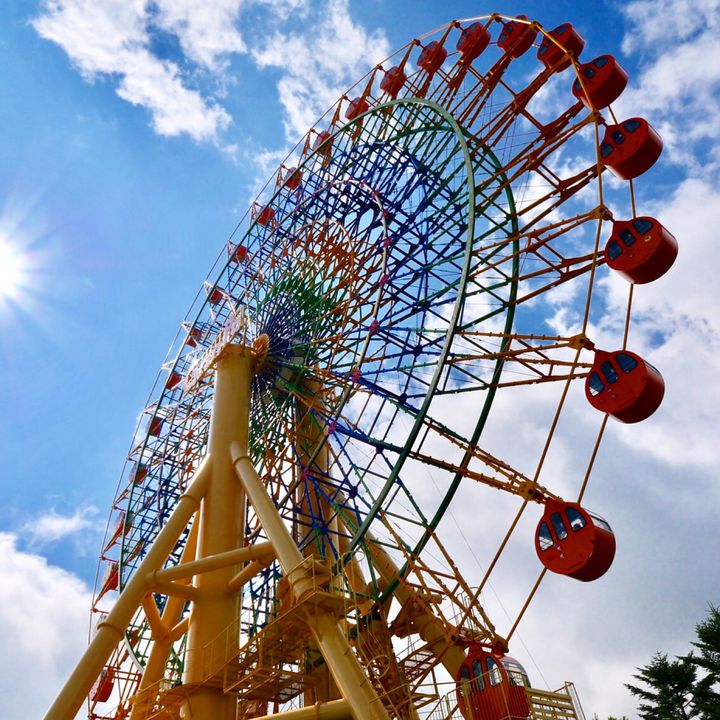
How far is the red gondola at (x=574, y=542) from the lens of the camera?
12337 millimetres

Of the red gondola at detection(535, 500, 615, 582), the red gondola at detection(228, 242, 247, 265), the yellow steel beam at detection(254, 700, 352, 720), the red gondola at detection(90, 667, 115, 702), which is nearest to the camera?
the yellow steel beam at detection(254, 700, 352, 720)

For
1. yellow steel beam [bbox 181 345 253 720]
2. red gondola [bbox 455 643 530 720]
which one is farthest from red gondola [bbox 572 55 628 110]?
red gondola [bbox 455 643 530 720]

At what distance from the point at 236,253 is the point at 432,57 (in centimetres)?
913

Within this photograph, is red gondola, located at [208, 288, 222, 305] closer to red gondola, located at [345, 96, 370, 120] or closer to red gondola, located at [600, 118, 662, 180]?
red gondola, located at [345, 96, 370, 120]

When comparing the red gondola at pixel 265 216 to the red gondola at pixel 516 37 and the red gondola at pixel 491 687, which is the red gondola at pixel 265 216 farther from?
the red gondola at pixel 491 687

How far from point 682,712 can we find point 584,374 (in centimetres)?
1805

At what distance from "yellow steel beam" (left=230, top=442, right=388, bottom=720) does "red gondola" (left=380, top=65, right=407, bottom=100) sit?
13408 millimetres

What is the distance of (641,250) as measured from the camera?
14.7 metres

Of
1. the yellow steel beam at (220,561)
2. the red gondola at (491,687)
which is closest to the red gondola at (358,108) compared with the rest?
the yellow steel beam at (220,561)

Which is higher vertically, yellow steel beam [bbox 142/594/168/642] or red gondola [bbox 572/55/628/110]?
red gondola [bbox 572/55/628/110]

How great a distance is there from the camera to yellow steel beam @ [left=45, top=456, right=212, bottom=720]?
40.7ft

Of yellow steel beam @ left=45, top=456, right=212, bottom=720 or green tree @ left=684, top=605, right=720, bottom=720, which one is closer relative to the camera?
yellow steel beam @ left=45, top=456, right=212, bottom=720

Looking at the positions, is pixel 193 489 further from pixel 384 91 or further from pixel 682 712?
pixel 682 712

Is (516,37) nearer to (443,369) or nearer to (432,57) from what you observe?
(432,57)
